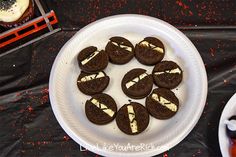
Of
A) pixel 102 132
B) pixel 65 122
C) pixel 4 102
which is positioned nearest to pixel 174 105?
pixel 102 132

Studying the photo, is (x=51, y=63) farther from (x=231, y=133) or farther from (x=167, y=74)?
(x=231, y=133)

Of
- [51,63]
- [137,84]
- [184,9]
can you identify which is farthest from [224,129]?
[51,63]

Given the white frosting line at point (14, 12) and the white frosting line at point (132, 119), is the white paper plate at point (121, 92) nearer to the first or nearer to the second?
the white frosting line at point (132, 119)

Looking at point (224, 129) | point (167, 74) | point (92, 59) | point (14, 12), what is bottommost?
point (224, 129)

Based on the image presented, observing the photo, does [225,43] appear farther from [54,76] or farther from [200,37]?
[54,76]

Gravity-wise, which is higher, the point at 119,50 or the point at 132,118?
the point at 119,50

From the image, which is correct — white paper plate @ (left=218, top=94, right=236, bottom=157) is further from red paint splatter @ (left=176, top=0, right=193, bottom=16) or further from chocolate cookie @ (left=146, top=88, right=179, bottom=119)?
red paint splatter @ (left=176, top=0, right=193, bottom=16)
